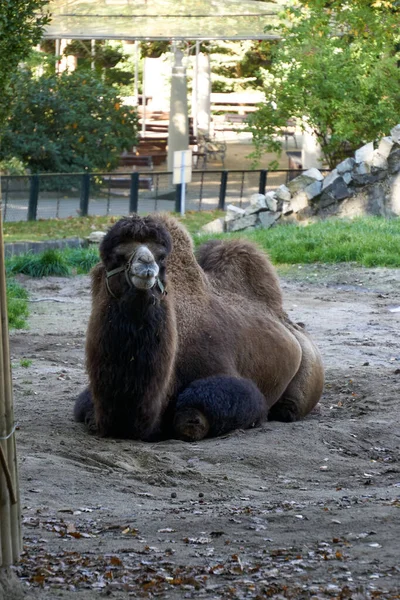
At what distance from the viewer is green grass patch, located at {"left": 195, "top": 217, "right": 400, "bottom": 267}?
680 inches

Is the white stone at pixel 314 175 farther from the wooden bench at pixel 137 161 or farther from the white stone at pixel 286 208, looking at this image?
the wooden bench at pixel 137 161

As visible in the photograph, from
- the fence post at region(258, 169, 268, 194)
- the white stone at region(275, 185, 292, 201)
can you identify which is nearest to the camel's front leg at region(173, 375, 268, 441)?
the white stone at region(275, 185, 292, 201)

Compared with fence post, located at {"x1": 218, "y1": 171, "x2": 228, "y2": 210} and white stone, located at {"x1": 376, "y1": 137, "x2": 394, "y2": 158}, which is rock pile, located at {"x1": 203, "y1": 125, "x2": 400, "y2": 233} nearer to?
white stone, located at {"x1": 376, "y1": 137, "x2": 394, "y2": 158}

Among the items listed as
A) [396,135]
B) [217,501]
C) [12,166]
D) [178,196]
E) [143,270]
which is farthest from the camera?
[12,166]

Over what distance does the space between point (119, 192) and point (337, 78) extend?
5783 mm

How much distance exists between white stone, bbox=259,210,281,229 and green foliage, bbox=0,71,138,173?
641 cm

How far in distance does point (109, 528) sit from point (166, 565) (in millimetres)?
679

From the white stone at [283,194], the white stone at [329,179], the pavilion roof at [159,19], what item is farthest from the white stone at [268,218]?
the pavilion roof at [159,19]

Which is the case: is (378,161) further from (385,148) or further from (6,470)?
(6,470)

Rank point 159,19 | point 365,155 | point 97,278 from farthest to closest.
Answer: point 159,19
point 365,155
point 97,278

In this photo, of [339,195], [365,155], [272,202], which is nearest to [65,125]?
[272,202]

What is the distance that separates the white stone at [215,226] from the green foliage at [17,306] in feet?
23.1

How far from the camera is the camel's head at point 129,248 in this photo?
24.8 ft

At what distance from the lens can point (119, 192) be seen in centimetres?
2380
